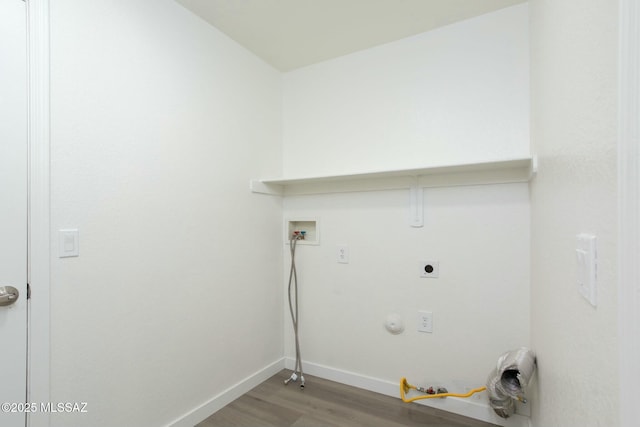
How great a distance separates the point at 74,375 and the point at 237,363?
3.28 feet

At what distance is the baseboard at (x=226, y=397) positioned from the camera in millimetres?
1762

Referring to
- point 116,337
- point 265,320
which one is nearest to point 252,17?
point 116,337

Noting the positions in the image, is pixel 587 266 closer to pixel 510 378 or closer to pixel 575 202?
pixel 575 202

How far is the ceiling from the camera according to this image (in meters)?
1.79

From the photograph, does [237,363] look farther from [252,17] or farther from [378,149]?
[252,17]

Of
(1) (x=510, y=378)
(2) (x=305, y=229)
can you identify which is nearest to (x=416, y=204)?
(2) (x=305, y=229)

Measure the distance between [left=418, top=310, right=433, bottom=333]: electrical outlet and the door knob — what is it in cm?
207

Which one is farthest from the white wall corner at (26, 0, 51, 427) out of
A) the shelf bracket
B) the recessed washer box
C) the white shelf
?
the shelf bracket

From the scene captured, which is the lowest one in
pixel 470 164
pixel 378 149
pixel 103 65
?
pixel 470 164

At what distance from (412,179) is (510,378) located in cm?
126

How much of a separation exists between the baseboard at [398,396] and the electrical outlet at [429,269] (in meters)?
0.77

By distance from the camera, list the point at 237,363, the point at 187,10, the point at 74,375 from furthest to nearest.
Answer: the point at 237,363
the point at 187,10
the point at 74,375

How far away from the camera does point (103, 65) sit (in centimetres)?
144

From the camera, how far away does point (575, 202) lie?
78 centimetres
